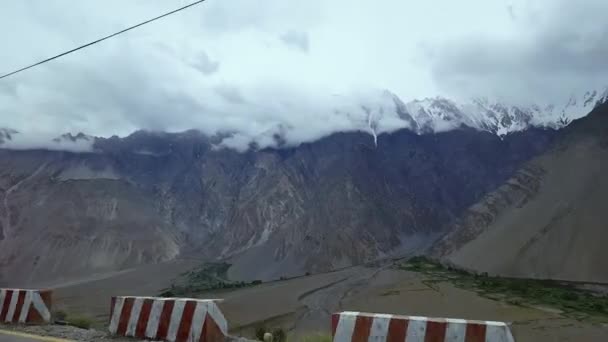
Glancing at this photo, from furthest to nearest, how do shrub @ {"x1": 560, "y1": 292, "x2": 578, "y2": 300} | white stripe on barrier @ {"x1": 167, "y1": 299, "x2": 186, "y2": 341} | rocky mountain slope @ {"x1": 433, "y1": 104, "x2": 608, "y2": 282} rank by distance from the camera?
rocky mountain slope @ {"x1": 433, "y1": 104, "x2": 608, "y2": 282}
shrub @ {"x1": 560, "y1": 292, "x2": 578, "y2": 300}
white stripe on barrier @ {"x1": 167, "y1": 299, "x2": 186, "y2": 341}

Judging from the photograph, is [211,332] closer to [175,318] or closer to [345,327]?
[175,318]

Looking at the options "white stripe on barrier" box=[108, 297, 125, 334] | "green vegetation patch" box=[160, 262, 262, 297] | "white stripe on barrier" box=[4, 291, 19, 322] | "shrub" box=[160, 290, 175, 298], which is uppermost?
"white stripe on barrier" box=[108, 297, 125, 334]

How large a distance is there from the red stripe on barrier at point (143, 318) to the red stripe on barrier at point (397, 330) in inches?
166

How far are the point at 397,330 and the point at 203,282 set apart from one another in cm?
7923

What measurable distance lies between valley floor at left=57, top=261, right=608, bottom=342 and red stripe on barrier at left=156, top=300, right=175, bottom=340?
15335 mm

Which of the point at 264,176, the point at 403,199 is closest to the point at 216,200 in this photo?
the point at 264,176

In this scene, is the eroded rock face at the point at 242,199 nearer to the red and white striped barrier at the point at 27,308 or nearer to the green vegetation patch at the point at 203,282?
the green vegetation patch at the point at 203,282

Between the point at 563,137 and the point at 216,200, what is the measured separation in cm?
7346

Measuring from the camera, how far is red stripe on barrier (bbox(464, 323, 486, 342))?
6484mm

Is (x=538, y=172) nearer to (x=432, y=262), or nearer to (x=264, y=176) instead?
(x=432, y=262)

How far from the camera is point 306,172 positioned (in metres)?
130

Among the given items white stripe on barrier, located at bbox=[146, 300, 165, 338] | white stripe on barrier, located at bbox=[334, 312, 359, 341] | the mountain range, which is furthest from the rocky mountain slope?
white stripe on barrier, located at bbox=[334, 312, 359, 341]

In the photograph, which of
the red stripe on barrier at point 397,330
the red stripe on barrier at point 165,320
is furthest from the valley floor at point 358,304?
the red stripe on barrier at point 397,330

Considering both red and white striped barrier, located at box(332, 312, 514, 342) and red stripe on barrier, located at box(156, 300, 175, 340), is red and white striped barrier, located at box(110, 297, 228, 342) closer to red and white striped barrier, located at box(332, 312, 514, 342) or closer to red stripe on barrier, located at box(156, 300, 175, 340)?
red stripe on barrier, located at box(156, 300, 175, 340)
